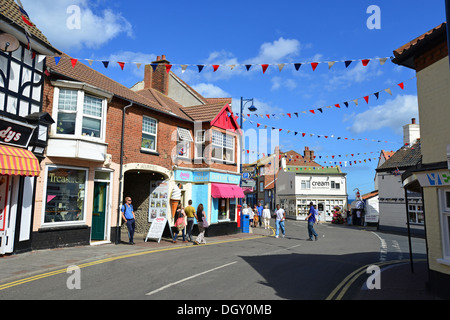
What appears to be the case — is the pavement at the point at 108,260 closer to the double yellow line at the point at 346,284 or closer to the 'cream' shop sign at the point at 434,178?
the double yellow line at the point at 346,284

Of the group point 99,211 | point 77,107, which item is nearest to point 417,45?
point 77,107

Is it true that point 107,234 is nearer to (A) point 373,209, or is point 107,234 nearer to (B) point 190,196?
(B) point 190,196

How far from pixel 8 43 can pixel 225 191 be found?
1302 cm

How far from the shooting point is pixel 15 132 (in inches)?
417

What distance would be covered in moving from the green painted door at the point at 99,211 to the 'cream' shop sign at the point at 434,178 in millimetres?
11814

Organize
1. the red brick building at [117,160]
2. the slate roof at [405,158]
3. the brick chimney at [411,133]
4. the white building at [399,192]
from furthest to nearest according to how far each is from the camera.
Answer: the brick chimney at [411,133] < the slate roof at [405,158] < the white building at [399,192] < the red brick building at [117,160]

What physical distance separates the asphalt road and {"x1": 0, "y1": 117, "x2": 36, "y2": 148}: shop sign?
482 centimetres

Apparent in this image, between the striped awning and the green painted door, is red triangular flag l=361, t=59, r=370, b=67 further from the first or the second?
the striped awning

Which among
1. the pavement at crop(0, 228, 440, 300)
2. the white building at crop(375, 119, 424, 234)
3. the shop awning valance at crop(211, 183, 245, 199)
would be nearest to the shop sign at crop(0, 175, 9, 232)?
the pavement at crop(0, 228, 440, 300)

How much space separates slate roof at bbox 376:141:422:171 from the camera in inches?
1134

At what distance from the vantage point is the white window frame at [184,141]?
1876 centimetres

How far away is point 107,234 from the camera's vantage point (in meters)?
14.2

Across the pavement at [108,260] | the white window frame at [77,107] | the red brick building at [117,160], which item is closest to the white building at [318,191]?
the red brick building at [117,160]
